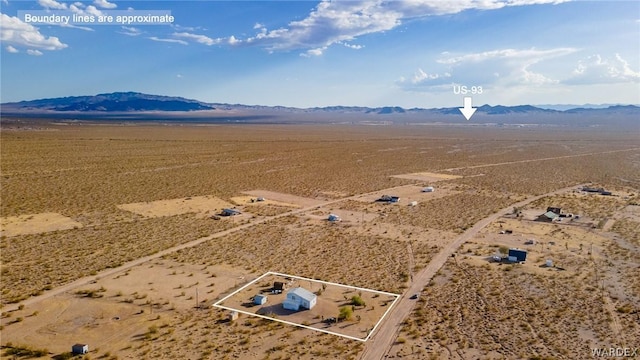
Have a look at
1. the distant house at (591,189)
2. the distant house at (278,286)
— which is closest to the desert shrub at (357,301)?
the distant house at (278,286)

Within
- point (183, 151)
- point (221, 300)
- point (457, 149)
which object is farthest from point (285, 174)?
point (457, 149)

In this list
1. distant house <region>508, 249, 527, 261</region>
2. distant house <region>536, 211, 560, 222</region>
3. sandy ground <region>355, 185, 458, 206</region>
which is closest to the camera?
distant house <region>508, 249, 527, 261</region>

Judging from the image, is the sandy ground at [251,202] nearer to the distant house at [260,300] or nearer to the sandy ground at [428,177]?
the distant house at [260,300]

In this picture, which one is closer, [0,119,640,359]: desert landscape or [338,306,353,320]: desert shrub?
[0,119,640,359]: desert landscape

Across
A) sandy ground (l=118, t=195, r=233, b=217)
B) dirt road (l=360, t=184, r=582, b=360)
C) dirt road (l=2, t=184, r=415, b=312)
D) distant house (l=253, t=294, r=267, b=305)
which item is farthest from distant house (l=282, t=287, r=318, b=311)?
sandy ground (l=118, t=195, r=233, b=217)

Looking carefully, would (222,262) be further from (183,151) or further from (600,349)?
(183,151)

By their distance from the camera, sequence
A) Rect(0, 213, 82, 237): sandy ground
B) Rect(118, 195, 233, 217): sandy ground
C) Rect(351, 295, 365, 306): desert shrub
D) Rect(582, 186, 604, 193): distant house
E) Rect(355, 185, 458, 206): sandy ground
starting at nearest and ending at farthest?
Rect(351, 295, 365, 306): desert shrub, Rect(0, 213, 82, 237): sandy ground, Rect(118, 195, 233, 217): sandy ground, Rect(355, 185, 458, 206): sandy ground, Rect(582, 186, 604, 193): distant house

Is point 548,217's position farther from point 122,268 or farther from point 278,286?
point 122,268

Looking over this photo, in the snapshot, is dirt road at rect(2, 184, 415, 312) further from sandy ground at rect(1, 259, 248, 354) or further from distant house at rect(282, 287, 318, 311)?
distant house at rect(282, 287, 318, 311)
